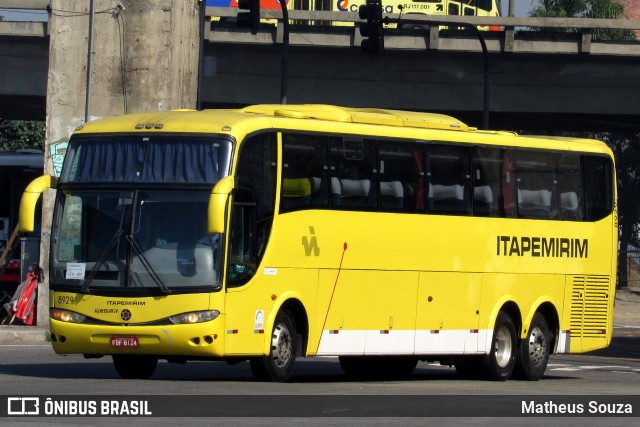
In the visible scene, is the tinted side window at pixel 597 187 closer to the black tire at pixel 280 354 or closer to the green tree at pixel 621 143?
the black tire at pixel 280 354

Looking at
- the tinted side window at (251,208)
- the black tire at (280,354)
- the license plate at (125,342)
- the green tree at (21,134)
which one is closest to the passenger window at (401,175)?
the tinted side window at (251,208)

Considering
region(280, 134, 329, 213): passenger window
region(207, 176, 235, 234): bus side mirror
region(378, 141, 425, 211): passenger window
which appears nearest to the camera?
region(207, 176, 235, 234): bus side mirror

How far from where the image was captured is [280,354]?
17.3 m

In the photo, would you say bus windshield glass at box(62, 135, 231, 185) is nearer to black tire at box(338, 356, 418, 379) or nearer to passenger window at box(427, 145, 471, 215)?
passenger window at box(427, 145, 471, 215)

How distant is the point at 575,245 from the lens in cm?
2222

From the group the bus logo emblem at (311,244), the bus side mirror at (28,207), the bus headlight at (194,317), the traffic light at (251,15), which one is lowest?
the bus headlight at (194,317)

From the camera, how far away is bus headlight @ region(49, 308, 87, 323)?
16.8 metres

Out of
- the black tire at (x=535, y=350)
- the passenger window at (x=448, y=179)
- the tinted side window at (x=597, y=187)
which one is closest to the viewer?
the passenger window at (x=448, y=179)

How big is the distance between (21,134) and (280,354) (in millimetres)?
54650

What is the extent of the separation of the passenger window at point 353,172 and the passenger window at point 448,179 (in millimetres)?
1186

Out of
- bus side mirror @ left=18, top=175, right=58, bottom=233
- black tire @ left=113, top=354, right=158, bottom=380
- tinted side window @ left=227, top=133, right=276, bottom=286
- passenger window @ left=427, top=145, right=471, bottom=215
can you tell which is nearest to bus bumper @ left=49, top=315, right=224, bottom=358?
tinted side window @ left=227, top=133, right=276, bottom=286

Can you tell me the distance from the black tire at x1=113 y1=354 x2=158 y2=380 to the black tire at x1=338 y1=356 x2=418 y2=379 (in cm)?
389

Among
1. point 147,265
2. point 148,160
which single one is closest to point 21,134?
point 148,160

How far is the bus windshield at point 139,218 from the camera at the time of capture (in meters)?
16.4
